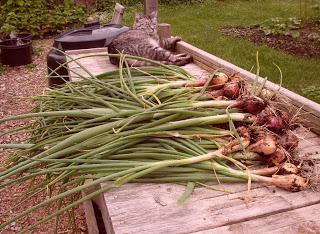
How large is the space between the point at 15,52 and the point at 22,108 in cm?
171

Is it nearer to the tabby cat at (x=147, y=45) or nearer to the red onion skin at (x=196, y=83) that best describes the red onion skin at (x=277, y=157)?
the red onion skin at (x=196, y=83)

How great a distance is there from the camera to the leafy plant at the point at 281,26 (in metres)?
6.59

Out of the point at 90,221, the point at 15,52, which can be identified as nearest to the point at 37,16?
the point at 15,52

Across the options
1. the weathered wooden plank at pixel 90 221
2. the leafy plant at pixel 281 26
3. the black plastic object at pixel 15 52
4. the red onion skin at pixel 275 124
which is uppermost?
the red onion skin at pixel 275 124

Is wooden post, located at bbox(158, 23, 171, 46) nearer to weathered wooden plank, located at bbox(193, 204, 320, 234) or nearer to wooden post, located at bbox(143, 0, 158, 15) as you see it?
wooden post, located at bbox(143, 0, 158, 15)

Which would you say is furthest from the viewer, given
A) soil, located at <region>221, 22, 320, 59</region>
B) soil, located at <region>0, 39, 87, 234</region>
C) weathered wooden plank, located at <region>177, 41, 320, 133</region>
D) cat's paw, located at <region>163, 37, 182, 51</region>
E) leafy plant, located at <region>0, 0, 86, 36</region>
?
leafy plant, located at <region>0, 0, 86, 36</region>

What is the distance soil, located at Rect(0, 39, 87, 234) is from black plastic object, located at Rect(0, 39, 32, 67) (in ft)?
0.34

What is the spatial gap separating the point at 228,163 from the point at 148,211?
0.41 metres

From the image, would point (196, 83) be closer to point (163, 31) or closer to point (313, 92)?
point (163, 31)

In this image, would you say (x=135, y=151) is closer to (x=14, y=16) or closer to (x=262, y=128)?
(x=262, y=128)

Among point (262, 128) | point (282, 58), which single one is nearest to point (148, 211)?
point (262, 128)

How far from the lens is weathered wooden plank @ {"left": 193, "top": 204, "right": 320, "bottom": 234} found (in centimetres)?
137

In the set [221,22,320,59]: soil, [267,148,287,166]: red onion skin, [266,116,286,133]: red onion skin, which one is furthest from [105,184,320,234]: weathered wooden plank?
[221,22,320,59]: soil

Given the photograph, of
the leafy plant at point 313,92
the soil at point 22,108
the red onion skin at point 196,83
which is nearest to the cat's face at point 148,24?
the soil at point 22,108
